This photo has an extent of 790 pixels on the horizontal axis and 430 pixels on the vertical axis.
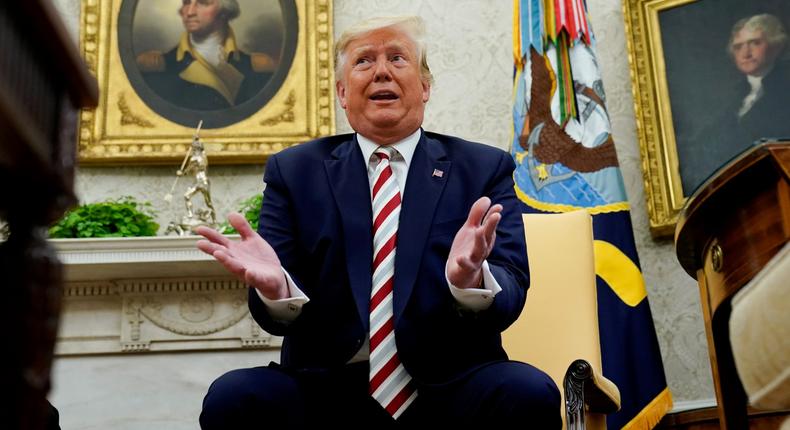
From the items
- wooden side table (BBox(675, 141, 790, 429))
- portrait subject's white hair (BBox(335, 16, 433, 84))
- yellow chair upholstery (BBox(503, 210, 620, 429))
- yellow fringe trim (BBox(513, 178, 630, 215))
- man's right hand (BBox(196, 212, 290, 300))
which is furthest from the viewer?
yellow fringe trim (BBox(513, 178, 630, 215))

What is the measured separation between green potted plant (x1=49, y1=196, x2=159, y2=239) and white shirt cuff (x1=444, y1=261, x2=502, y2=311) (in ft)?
8.64

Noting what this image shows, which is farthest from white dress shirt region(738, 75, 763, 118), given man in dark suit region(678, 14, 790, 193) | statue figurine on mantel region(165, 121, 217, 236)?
statue figurine on mantel region(165, 121, 217, 236)

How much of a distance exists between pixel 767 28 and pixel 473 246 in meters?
3.19

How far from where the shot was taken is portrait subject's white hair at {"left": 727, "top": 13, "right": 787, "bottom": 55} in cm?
449

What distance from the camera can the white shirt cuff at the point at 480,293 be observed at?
6.70ft

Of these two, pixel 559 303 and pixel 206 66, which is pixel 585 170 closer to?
pixel 559 303

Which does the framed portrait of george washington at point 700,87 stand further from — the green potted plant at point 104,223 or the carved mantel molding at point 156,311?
the green potted plant at point 104,223

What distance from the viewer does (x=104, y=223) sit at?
14.2ft

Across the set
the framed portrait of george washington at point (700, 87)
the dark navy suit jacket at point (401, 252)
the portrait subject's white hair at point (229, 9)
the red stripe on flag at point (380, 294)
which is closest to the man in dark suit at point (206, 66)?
the portrait subject's white hair at point (229, 9)

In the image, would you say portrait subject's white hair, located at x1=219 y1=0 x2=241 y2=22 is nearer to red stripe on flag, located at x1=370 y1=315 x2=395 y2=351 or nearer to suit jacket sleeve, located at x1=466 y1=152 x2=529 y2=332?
suit jacket sleeve, located at x1=466 y1=152 x2=529 y2=332

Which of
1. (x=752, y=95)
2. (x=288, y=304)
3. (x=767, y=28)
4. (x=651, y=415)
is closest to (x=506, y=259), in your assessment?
(x=288, y=304)

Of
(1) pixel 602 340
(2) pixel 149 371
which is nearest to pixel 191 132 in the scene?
(2) pixel 149 371

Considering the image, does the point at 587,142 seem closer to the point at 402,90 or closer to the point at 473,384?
the point at 402,90

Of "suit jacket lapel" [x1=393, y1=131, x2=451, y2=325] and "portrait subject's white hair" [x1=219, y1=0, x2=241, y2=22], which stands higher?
"portrait subject's white hair" [x1=219, y1=0, x2=241, y2=22]
